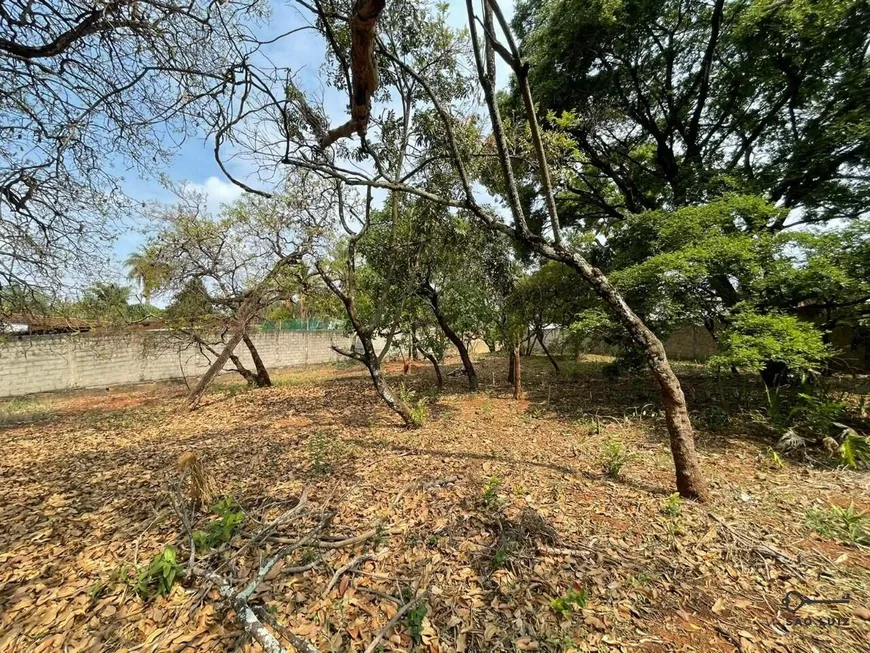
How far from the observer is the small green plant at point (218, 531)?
2.27 meters

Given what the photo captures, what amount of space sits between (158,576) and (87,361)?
38.2ft

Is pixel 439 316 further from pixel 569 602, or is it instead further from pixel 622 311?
pixel 569 602

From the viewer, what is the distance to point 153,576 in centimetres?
200

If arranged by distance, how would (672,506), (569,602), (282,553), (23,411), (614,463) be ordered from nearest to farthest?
(569,602), (282,553), (672,506), (614,463), (23,411)

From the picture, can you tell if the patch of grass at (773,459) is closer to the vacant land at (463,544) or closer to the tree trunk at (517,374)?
the vacant land at (463,544)

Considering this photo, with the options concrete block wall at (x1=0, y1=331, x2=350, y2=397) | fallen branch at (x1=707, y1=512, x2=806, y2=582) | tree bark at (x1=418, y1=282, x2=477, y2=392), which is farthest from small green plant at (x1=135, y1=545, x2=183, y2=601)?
concrete block wall at (x1=0, y1=331, x2=350, y2=397)

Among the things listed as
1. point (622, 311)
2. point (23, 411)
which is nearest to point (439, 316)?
point (622, 311)

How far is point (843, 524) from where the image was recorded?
2.50 m

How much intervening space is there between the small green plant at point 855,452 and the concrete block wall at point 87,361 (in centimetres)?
1191

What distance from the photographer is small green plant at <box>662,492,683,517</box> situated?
2.63 meters

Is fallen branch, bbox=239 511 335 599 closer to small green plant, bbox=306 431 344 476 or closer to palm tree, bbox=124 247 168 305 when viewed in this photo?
small green plant, bbox=306 431 344 476

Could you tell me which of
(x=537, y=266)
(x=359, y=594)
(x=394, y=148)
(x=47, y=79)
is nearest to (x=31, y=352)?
(x=47, y=79)

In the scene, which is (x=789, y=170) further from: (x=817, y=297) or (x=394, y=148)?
(x=394, y=148)

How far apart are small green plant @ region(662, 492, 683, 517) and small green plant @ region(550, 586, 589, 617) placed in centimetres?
124
